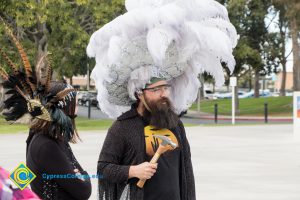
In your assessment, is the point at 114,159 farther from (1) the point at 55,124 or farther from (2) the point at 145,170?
(1) the point at 55,124

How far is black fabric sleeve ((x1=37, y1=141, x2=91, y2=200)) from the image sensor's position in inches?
146

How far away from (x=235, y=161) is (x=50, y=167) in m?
9.44

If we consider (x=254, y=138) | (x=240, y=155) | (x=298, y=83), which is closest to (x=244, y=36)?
(x=298, y=83)

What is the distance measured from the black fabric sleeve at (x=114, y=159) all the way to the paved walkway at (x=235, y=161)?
4.95m

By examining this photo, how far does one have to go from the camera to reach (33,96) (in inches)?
138

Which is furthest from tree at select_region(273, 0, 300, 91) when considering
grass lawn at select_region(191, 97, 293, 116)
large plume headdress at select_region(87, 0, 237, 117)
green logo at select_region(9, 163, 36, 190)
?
green logo at select_region(9, 163, 36, 190)

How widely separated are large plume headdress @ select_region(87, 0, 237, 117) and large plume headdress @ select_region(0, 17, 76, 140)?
35 centimetres

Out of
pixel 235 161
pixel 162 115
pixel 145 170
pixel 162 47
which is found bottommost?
pixel 235 161

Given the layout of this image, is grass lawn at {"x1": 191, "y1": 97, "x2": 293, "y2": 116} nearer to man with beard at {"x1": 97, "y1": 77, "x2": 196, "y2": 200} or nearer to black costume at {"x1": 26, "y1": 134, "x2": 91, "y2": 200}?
man with beard at {"x1": 97, "y1": 77, "x2": 196, "y2": 200}

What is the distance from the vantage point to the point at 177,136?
3.89m

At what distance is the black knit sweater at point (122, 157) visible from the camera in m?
3.74

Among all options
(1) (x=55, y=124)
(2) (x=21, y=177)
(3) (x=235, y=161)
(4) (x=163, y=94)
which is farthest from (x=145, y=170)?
(3) (x=235, y=161)

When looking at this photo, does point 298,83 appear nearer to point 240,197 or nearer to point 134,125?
point 240,197

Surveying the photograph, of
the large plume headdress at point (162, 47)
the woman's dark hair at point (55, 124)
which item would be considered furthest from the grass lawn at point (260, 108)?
the woman's dark hair at point (55, 124)
